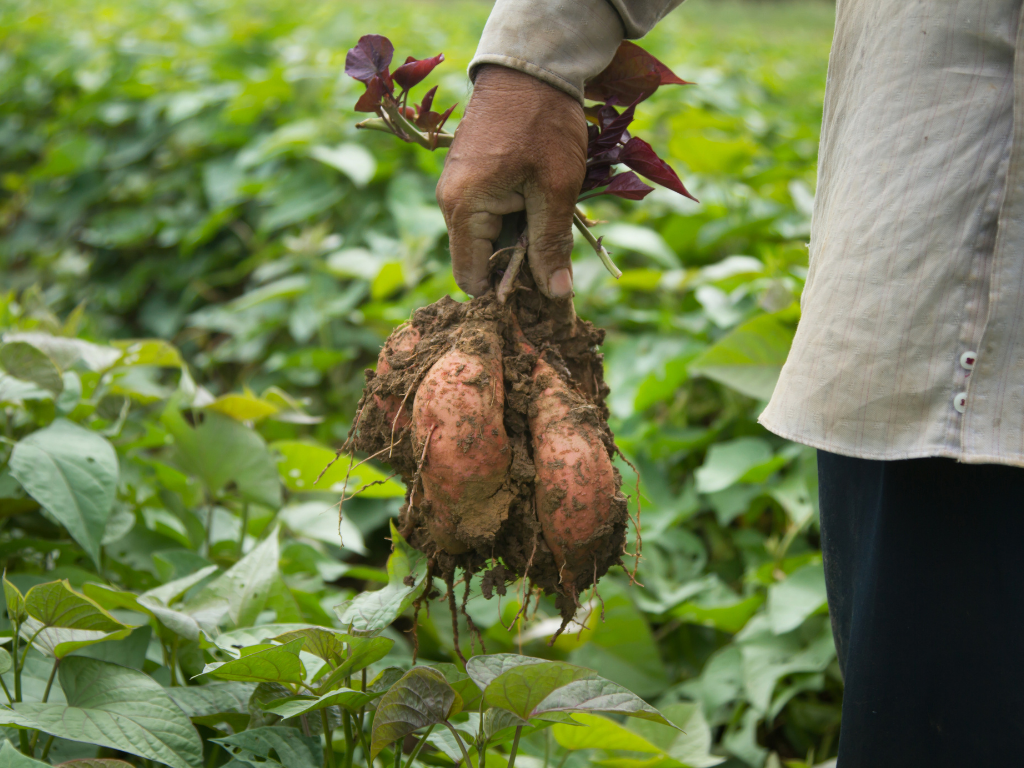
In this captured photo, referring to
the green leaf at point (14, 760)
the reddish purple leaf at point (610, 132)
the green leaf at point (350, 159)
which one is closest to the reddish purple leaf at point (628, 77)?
the reddish purple leaf at point (610, 132)

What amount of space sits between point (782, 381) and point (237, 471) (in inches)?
48.1

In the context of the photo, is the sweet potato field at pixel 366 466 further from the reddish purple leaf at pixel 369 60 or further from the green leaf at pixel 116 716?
the reddish purple leaf at pixel 369 60

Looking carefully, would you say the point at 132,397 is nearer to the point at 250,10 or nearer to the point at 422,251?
the point at 422,251

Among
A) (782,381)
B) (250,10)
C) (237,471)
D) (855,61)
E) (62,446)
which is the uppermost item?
(250,10)

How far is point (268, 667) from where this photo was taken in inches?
46.1

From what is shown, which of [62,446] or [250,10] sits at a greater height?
[250,10]

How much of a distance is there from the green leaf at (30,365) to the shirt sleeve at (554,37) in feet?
3.57

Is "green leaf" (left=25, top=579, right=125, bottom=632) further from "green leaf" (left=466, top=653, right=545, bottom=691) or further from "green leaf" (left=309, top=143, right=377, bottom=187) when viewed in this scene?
"green leaf" (left=309, top=143, right=377, bottom=187)

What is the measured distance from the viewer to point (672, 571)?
245cm

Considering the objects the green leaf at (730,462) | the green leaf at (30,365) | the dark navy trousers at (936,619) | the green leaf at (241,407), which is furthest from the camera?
the green leaf at (730,462)

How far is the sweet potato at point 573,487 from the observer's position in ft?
3.92

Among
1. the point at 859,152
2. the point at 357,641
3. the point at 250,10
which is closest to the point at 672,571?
the point at 357,641

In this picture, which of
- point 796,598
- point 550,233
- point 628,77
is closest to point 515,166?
point 550,233

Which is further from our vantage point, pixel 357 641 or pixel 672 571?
pixel 672 571
